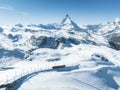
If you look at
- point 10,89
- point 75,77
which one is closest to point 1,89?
point 10,89

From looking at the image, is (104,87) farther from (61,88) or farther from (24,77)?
(24,77)

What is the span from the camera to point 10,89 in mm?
56781

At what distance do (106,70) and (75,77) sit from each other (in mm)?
17198

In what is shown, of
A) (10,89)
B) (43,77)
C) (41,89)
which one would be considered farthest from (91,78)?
(10,89)

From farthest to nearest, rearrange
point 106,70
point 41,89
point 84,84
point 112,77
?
point 106,70 < point 112,77 < point 84,84 < point 41,89

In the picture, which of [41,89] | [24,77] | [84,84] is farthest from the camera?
[24,77]

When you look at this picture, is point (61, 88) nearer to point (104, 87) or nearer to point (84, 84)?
point (84, 84)

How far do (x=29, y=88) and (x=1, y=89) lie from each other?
748cm

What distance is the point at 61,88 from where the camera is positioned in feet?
181

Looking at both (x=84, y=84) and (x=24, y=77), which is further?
(x=24, y=77)

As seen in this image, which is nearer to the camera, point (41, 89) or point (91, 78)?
point (41, 89)

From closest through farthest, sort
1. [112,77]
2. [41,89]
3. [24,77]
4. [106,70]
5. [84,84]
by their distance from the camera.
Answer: [41,89], [84,84], [24,77], [112,77], [106,70]

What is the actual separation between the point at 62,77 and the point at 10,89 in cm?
1569

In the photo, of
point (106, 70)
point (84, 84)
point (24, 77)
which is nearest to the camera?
point (84, 84)
